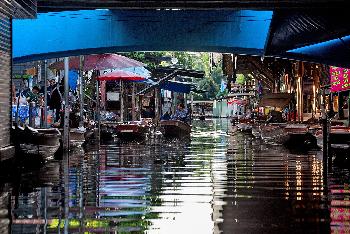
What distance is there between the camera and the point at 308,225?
18.6ft

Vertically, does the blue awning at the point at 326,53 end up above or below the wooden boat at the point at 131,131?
above

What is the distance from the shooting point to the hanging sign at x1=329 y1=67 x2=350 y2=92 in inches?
876

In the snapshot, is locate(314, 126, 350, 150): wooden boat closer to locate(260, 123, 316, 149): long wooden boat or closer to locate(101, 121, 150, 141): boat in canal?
locate(260, 123, 316, 149): long wooden boat

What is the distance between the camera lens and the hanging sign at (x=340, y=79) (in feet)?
73.0

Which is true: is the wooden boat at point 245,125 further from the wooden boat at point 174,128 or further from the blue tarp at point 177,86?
the wooden boat at point 174,128

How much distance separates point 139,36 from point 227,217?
45.0 ft

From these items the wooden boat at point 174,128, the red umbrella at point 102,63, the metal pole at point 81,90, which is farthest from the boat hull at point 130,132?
the metal pole at point 81,90

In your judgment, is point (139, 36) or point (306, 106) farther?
point (306, 106)

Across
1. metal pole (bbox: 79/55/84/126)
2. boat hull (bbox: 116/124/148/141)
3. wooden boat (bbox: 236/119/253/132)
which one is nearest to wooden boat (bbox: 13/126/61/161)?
metal pole (bbox: 79/55/84/126)

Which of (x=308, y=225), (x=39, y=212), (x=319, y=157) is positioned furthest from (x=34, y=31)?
(x=308, y=225)

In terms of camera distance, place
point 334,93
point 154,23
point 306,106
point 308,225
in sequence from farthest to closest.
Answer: point 306,106 → point 334,93 → point 154,23 → point 308,225

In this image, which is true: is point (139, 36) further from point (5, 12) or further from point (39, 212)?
point (39, 212)

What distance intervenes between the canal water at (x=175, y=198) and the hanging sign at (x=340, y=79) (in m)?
9.84

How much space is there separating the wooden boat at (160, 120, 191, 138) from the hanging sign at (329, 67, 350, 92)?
23.7 ft
